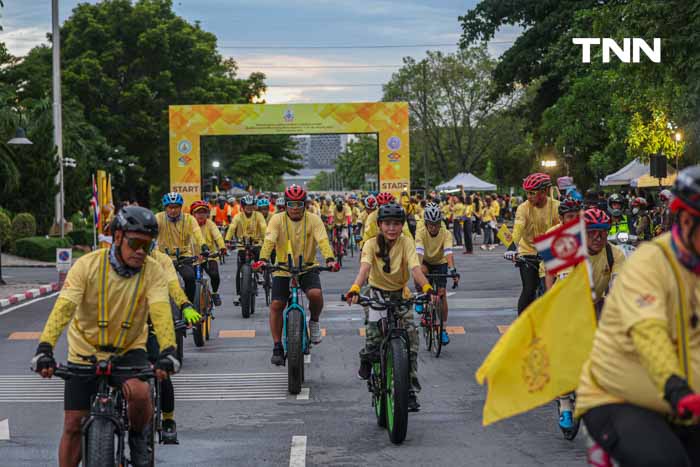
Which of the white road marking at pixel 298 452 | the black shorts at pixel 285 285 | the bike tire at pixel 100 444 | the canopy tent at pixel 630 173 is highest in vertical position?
the canopy tent at pixel 630 173

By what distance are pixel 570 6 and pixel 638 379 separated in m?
48.3

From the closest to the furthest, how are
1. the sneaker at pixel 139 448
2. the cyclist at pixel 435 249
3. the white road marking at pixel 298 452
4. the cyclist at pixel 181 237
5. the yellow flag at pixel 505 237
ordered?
1. the sneaker at pixel 139 448
2. the white road marking at pixel 298 452
3. the yellow flag at pixel 505 237
4. the cyclist at pixel 435 249
5. the cyclist at pixel 181 237

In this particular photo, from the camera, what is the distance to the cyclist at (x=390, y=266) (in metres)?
9.76

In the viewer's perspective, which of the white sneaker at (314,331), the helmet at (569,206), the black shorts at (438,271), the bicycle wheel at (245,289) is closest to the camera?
the helmet at (569,206)

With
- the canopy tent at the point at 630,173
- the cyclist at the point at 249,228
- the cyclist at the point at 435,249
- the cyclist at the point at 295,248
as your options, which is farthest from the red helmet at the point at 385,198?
the canopy tent at the point at 630,173

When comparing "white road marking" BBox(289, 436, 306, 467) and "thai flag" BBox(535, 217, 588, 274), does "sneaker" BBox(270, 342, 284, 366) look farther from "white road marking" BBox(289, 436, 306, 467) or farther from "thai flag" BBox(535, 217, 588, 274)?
"thai flag" BBox(535, 217, 588, 274)

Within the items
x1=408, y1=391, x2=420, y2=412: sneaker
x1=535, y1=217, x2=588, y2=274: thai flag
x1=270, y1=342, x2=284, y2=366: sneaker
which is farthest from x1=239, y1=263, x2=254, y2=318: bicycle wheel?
x1=535, y1=217, x2=588, y2=274: thai flag

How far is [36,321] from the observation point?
1873 cm

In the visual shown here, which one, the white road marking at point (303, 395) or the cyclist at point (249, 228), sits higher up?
the cyclist at point (249, 228)

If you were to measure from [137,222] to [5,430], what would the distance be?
4033mm

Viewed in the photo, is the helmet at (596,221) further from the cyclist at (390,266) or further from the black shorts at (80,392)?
the black shorts at (80,392)

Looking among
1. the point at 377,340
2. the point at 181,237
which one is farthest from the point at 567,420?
the point at 181,237

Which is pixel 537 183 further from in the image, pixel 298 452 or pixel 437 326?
pixel 298 452

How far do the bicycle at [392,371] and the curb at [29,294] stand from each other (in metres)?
13.6
